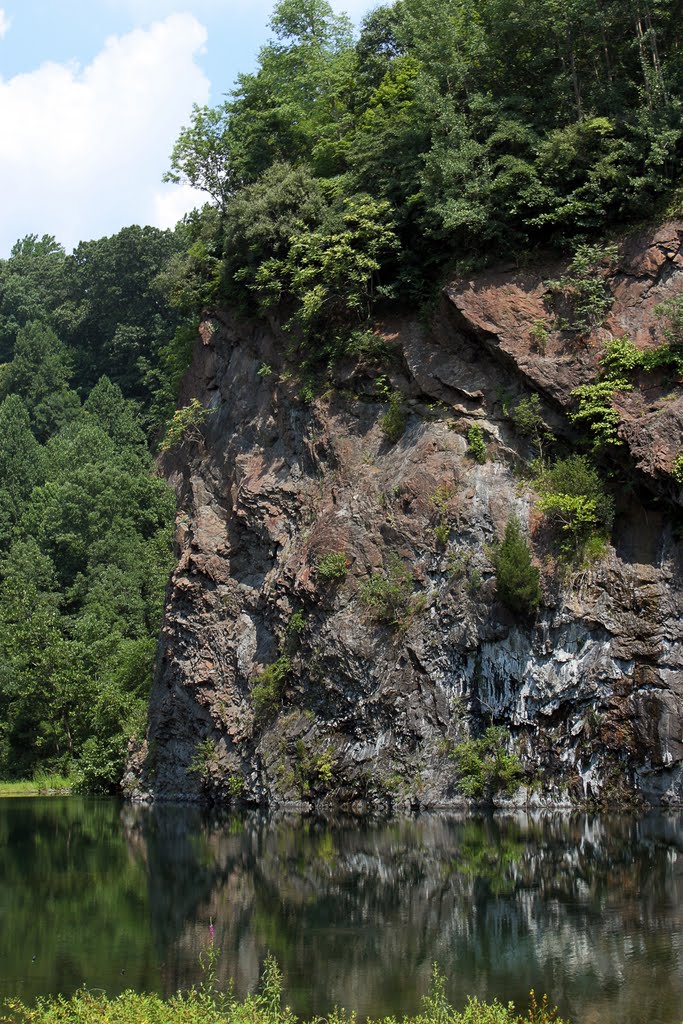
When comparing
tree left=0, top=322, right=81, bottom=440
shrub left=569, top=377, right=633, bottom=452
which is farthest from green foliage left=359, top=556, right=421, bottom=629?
tree left=0, top=322, right=81, bottom=440

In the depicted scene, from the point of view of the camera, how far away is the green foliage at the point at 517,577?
94.9 ft

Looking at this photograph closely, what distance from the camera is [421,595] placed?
31.8 meters

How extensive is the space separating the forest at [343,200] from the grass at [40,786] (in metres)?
0.80

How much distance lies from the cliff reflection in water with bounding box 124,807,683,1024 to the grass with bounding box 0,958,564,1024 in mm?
514

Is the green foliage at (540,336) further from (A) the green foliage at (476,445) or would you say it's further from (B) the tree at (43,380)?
(B) the tree at (43,380)

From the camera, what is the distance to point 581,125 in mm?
32688

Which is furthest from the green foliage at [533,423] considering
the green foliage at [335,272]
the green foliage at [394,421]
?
the green foliage at [335,272]

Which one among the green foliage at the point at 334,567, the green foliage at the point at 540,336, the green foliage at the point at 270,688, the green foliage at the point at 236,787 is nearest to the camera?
the green foliage at the point at 540,336

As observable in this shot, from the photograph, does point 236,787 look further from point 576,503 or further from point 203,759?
point 576,503

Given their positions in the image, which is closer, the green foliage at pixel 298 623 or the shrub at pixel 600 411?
the shrub at pixel 600 411

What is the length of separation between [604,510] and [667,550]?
192 cm

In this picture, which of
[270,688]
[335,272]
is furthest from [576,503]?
[335,272]

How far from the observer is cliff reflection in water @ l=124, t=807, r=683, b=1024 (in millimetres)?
12547

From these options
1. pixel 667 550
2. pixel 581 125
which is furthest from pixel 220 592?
pixel 581 125
